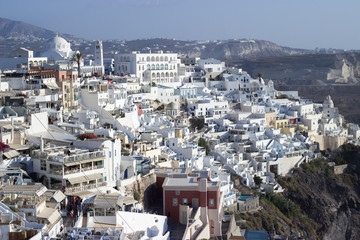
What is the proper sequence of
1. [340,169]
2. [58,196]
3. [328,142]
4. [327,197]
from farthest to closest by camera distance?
[328,142] < [340,169] < [327,197] < [58,196]

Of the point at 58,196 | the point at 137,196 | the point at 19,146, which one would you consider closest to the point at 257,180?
the point at 137,196

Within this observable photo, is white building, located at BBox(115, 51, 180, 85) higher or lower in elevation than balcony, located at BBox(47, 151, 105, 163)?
higher

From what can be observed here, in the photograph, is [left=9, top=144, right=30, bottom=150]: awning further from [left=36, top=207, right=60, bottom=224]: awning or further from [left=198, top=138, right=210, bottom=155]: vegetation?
[left=198, top=138, right=210, bottom=155]: vegetation

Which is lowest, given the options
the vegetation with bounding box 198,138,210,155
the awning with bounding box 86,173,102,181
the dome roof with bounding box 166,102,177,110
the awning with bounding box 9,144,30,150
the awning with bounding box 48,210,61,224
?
the vegetation with bounding box 198,138,210,155

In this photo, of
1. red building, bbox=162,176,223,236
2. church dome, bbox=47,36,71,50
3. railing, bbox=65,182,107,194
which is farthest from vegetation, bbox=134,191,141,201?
church dome, bbox=47,36,71,50

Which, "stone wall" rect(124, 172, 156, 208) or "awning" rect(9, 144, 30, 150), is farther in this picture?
"awning" rect(9, 144, 30, 150)

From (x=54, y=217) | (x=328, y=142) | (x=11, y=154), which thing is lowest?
(x=328, y=142)

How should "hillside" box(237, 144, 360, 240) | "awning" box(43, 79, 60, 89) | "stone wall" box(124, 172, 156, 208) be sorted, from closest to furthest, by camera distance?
"stone wall" box(124, 172, 156, 208) < "hillside" box(237, 144, 360, 240) < "awning" box(43, 79, 60, 89)

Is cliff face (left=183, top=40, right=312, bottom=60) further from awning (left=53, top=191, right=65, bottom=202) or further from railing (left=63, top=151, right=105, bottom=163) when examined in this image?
awning (left=53, top=191, right=65, bottom=202)

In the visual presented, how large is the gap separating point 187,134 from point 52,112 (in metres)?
7.92

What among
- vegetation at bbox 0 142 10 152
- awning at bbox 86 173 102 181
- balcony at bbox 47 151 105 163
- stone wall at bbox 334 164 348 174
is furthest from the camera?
stone wall at bbox 334 164 348 174

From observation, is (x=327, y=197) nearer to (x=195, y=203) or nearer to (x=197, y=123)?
(x=197, y=123)

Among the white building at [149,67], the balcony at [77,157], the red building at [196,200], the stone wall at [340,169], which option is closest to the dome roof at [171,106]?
the white building at [149,67]

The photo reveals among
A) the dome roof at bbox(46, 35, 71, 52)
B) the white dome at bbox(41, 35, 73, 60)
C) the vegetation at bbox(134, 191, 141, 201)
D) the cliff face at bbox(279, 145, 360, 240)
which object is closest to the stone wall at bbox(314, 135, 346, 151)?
the cliff face at bbox(279, 145, 360, 240)
